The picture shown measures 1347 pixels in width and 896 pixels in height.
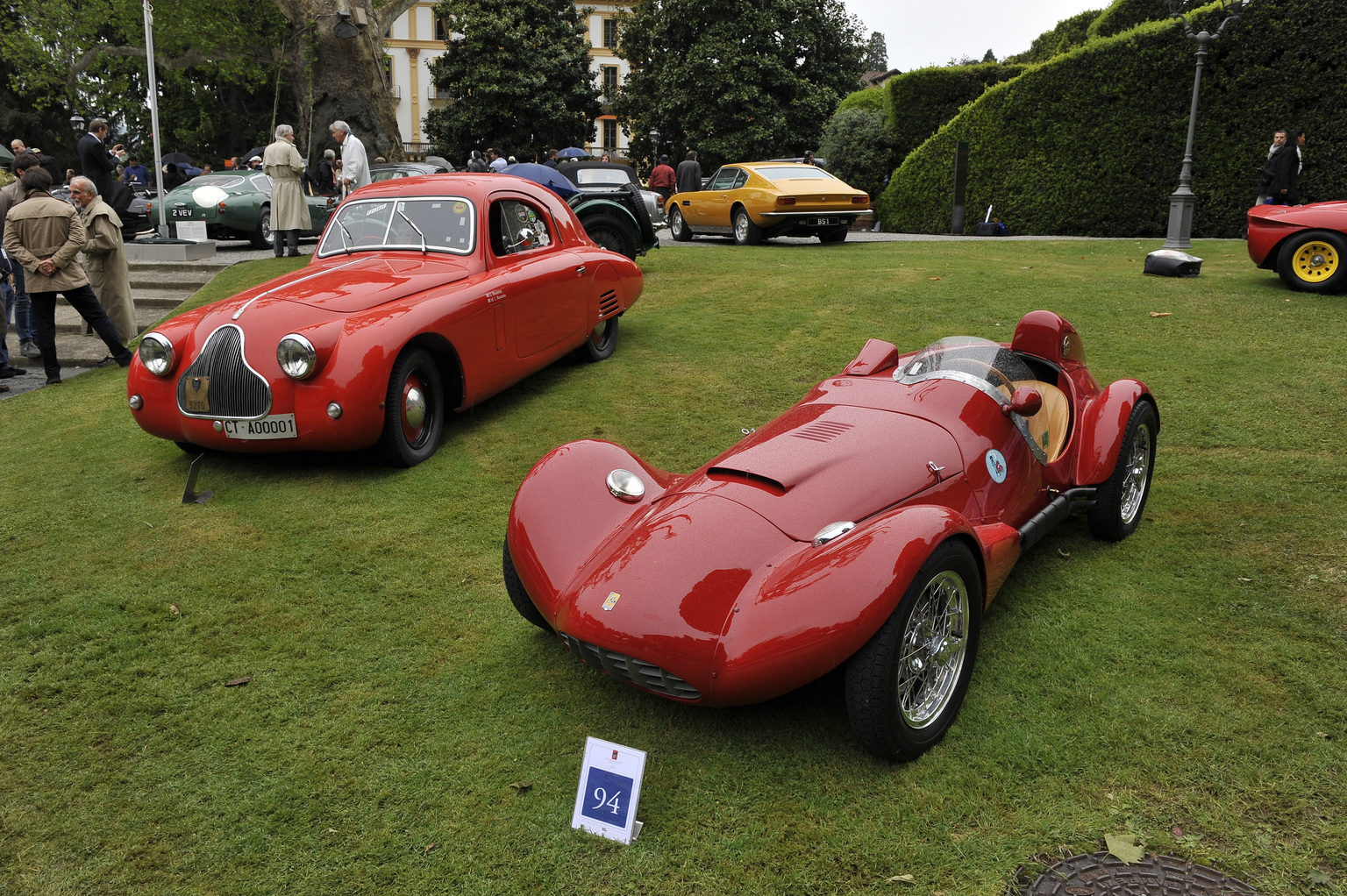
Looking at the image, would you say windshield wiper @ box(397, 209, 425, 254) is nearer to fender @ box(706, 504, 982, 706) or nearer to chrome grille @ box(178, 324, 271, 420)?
chrome grille @ box(178, 324, 271, 420)

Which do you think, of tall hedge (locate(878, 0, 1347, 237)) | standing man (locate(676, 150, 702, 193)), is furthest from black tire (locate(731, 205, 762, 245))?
tall hedge (locate(878, 0, 1347, 237))

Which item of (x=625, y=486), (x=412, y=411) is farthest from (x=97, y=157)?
(x=625, y=486)

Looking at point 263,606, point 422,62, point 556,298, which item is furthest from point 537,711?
point 422,62

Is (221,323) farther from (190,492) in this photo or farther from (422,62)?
(422,62)

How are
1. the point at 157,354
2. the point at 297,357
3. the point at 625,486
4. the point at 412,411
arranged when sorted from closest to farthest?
the point at 625,486 < the point at 297,357 < the point at 157,354 < the point at 412,411

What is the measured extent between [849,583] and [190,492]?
421cm

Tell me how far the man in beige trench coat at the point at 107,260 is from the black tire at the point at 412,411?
14.8 feet

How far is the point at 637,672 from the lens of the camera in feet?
9.18

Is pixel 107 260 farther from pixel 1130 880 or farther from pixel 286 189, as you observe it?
pixel 1130 880

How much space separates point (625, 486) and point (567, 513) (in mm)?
266

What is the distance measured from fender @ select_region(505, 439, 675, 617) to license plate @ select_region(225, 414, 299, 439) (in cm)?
222

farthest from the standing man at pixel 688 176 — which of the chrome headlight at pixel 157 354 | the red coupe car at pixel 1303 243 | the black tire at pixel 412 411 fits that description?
the chrome headlight at pixel 157 354

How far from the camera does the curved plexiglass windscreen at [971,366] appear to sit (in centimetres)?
394

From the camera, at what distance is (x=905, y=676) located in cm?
290
